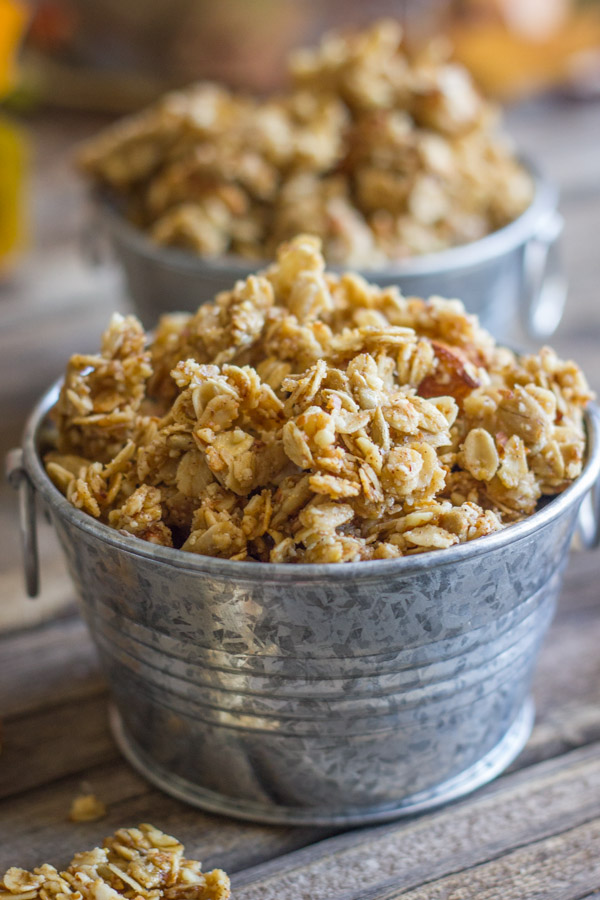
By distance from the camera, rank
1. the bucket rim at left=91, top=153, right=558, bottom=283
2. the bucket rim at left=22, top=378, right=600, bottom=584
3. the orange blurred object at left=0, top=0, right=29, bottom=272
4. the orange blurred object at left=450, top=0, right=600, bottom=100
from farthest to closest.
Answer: the orange blurred object at left=450, top=0, right=600, bottom=100, the orange blurred object at left=0, top=0, right=29, bottom=272, the bucket rim at left=91, top=153, right=558, bottom=283, the bucket rim at left=22, top=378, right=600, bottom=584

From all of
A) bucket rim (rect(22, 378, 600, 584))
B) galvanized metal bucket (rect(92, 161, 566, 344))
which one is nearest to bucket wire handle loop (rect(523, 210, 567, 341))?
galvanized metal bucket (rect(92, 161, 566, 344))

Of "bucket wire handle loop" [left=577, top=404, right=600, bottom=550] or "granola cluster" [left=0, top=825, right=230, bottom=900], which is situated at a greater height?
"bucket wire handle loop" [left=577, top=404, right=600, bottom=550]

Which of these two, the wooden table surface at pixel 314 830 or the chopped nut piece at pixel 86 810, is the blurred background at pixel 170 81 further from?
the chopped nut piece at pixel 86 810

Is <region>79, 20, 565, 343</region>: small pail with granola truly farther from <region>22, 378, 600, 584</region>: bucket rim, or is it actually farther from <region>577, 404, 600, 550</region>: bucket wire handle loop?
<region>22, 378, 600, 584</region>: bucket rim

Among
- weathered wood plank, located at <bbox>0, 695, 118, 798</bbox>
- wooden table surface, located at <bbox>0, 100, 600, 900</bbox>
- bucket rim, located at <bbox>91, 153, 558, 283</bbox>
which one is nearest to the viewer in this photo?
wooden table surface, located at <bbox>0, 100, 600, 900</bbox>

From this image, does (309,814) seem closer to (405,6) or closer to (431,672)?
(431,672)

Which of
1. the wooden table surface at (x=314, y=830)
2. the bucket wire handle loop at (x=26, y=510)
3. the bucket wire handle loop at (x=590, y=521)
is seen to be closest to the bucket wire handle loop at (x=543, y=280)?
the wooden table surface at (x=314, y=830)

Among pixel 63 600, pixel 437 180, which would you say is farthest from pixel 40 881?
pixel 437 180
